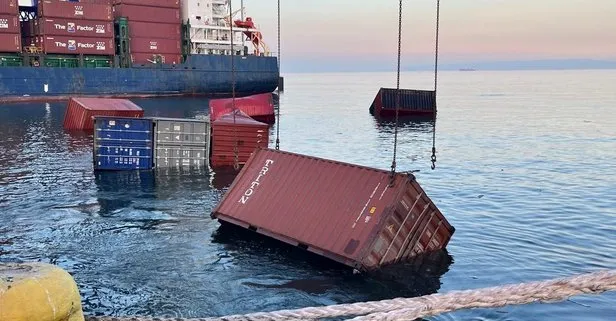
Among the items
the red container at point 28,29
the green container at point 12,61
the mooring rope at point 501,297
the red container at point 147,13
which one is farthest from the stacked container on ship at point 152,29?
the mooring rope at point 501,297

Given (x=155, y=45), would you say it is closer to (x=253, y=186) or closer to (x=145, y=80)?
(x=145, y=80)

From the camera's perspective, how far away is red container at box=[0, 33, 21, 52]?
80.2 metres

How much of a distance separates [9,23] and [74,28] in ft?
30.6

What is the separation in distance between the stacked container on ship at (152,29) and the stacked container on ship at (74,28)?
392 centimetres

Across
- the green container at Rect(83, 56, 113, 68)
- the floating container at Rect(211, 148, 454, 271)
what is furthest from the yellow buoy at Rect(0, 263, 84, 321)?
the green container at Rect(83, 56, 113, 68)

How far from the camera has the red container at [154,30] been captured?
3563 inches

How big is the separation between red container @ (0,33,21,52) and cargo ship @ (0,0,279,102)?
0.45ft

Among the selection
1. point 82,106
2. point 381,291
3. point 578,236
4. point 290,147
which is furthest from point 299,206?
point 82,106

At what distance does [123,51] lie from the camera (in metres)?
90.1

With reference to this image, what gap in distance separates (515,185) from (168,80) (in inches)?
3044

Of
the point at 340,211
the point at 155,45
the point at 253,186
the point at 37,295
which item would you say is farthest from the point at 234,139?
the point at 155,45

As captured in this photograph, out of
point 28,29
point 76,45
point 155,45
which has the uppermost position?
point 28,29

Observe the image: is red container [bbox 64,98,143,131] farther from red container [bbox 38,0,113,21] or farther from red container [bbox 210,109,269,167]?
red container [bbox 38,0,113,21]

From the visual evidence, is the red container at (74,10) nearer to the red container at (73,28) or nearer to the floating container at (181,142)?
the red container at (73,28)
